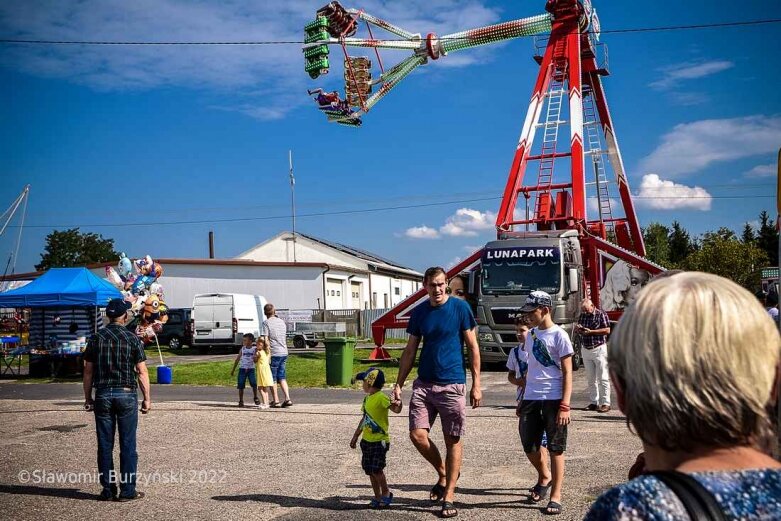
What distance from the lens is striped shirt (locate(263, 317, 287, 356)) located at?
13.7 metres

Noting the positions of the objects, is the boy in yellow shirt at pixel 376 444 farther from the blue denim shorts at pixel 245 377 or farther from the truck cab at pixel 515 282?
the truck cab at pixel 515 282

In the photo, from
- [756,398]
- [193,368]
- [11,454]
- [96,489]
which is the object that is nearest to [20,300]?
[193,368]

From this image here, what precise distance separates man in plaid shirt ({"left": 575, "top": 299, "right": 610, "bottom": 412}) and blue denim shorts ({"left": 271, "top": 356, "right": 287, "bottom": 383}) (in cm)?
544

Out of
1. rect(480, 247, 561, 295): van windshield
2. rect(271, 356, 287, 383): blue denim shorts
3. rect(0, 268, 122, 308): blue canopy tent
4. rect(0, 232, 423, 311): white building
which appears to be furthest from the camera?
rect(0, 232, 423, 311): white building

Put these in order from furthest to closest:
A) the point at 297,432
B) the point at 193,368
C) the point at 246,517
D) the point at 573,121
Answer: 1. the point at 573,121
2. the point at 193,368
3. the point at 297,432
4. the point at 246,517

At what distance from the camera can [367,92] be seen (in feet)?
103

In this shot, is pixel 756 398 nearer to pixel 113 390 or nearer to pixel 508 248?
pixel 113 390

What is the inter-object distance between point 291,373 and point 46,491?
13630 mm

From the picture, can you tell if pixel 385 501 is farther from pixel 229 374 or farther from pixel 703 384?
pixel 229 374

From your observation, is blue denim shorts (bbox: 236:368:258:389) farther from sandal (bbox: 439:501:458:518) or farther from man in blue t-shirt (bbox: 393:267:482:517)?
sandal (bbox: 439:501:458:518)

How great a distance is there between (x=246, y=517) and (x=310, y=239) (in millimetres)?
52250

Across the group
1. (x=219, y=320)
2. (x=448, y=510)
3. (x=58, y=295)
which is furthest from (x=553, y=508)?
(x=219, y=320)

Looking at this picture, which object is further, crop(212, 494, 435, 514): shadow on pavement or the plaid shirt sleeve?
the plaid shirt sleeve

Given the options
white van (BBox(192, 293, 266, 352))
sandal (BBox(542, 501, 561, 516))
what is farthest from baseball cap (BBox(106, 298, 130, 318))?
white van (BBox(192, 293, 266, 352))
